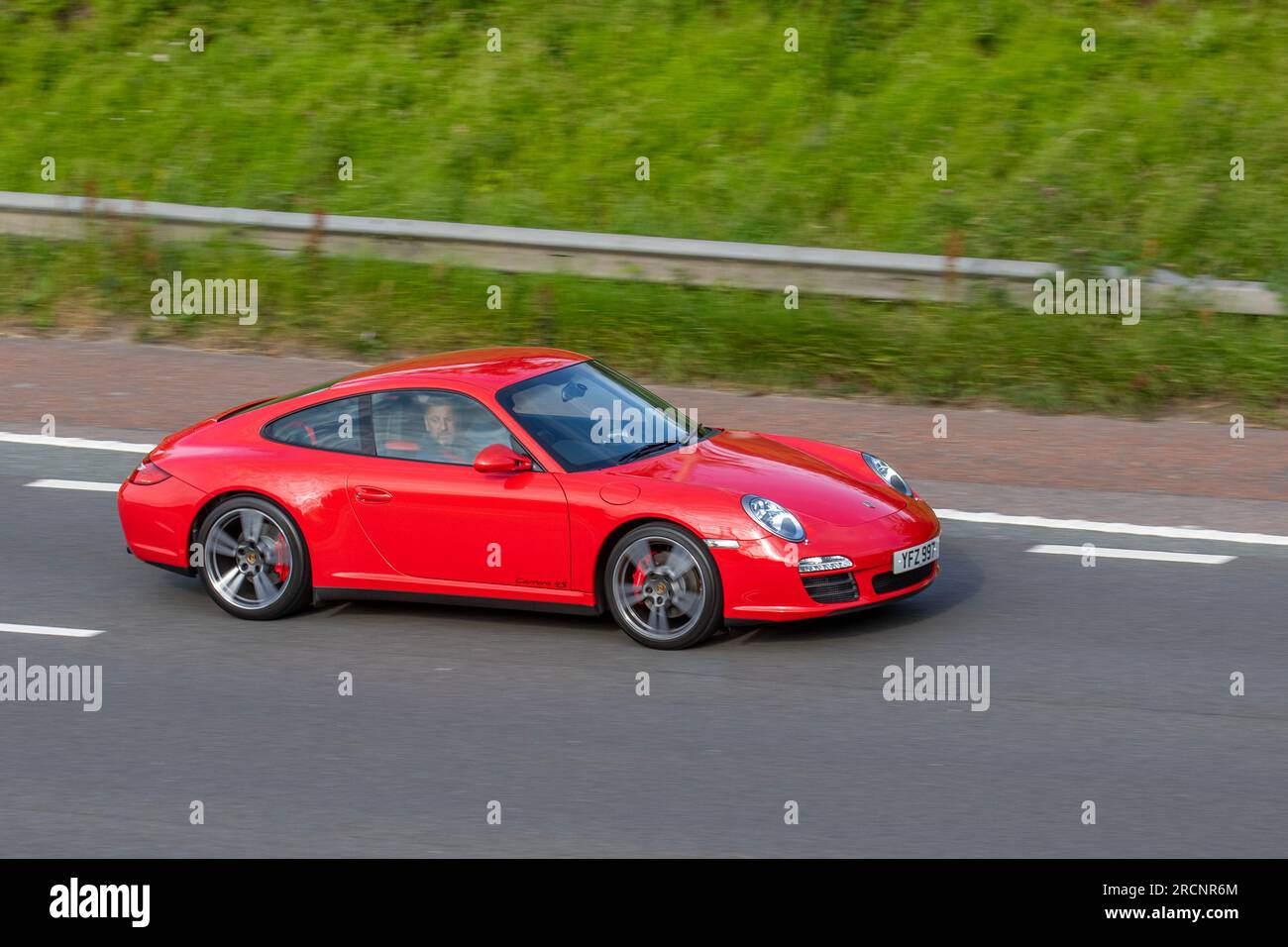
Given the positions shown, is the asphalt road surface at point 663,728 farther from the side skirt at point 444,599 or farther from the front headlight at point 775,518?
the front headlight at point 775,518

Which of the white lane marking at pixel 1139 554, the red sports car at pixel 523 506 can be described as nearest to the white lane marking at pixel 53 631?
the red sports car at pixel 523 506

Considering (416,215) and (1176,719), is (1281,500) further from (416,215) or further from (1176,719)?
(416,215)

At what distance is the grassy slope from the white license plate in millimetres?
4758

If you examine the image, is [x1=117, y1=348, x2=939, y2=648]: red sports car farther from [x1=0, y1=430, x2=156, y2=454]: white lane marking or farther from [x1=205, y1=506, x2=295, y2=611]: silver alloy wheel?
[x1=0, y1=430, x2=156, y2=454]: white lane marking

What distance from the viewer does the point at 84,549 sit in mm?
10250

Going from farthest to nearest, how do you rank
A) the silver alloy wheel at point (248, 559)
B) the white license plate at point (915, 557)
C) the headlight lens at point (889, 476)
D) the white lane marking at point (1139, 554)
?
the white lane marking at point (1139, 554) → the headlight lens at point (889, 476) → the silver alloy wheel at point (248, 559) → the white license plate at point (915, 557)

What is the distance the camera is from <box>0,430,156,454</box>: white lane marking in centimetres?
1224

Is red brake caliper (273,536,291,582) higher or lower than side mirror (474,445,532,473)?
lower

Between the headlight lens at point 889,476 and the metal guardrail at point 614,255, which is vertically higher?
the metal guardrail at point 614,255

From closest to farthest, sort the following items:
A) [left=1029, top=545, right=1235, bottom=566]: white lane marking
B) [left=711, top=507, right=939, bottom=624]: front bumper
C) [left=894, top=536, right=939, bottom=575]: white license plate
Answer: [left=711, top=507, right=939, bottom=624]: front bumper
[left=894, top=536, right=939, bottom=575]: white license plate
[left=1029, top=545, right=1235, bottom=566]: white lane marking

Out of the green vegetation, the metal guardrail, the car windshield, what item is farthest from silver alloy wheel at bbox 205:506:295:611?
the metal guardrail

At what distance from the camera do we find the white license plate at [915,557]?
845 centimetres

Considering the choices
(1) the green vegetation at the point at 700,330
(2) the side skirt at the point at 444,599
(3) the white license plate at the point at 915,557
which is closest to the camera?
(3) the white license plate at the point at 915,557

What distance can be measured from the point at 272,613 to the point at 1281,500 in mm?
6332
